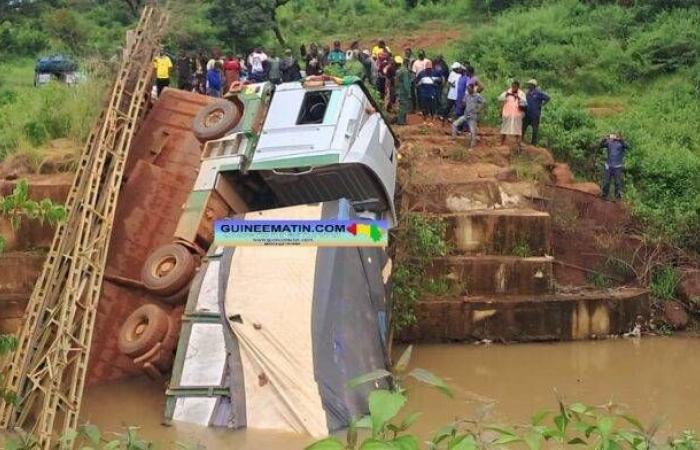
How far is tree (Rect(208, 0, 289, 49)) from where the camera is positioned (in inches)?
1035

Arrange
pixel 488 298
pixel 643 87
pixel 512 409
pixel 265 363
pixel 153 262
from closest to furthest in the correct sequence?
pixel 265 363 < pixel 512 409 < pixel 153 262 < pixel 488 298 < pixel 643 87

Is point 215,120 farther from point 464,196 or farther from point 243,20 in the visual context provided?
point 243,20

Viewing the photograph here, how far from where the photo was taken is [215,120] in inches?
501

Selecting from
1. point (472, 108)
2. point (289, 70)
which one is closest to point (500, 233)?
point (472, 108)

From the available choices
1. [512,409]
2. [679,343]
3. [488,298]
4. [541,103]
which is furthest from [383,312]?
[541,103]

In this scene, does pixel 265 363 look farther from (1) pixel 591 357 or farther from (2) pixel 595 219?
(2) pixel 595 219

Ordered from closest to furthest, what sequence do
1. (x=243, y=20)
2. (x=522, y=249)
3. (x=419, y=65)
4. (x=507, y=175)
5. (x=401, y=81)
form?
1. (x=522, y=249)
2. (x=507, y=175)
3. (x=401, y=81)
4. (x=419, y=65)
5. (x=243, y=20)

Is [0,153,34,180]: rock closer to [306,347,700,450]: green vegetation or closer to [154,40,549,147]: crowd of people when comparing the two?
[154,40,549,147]: crowd of people

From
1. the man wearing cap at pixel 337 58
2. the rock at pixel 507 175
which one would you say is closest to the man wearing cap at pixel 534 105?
the rock at pixel 507 175

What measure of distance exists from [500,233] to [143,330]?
544cm

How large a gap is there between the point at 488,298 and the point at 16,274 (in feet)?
20.0

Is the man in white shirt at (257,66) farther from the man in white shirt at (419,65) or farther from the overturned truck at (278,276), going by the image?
the overturned truck at (278,276)

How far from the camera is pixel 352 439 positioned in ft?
9.07

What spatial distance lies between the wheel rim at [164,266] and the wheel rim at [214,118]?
2.26 meters
